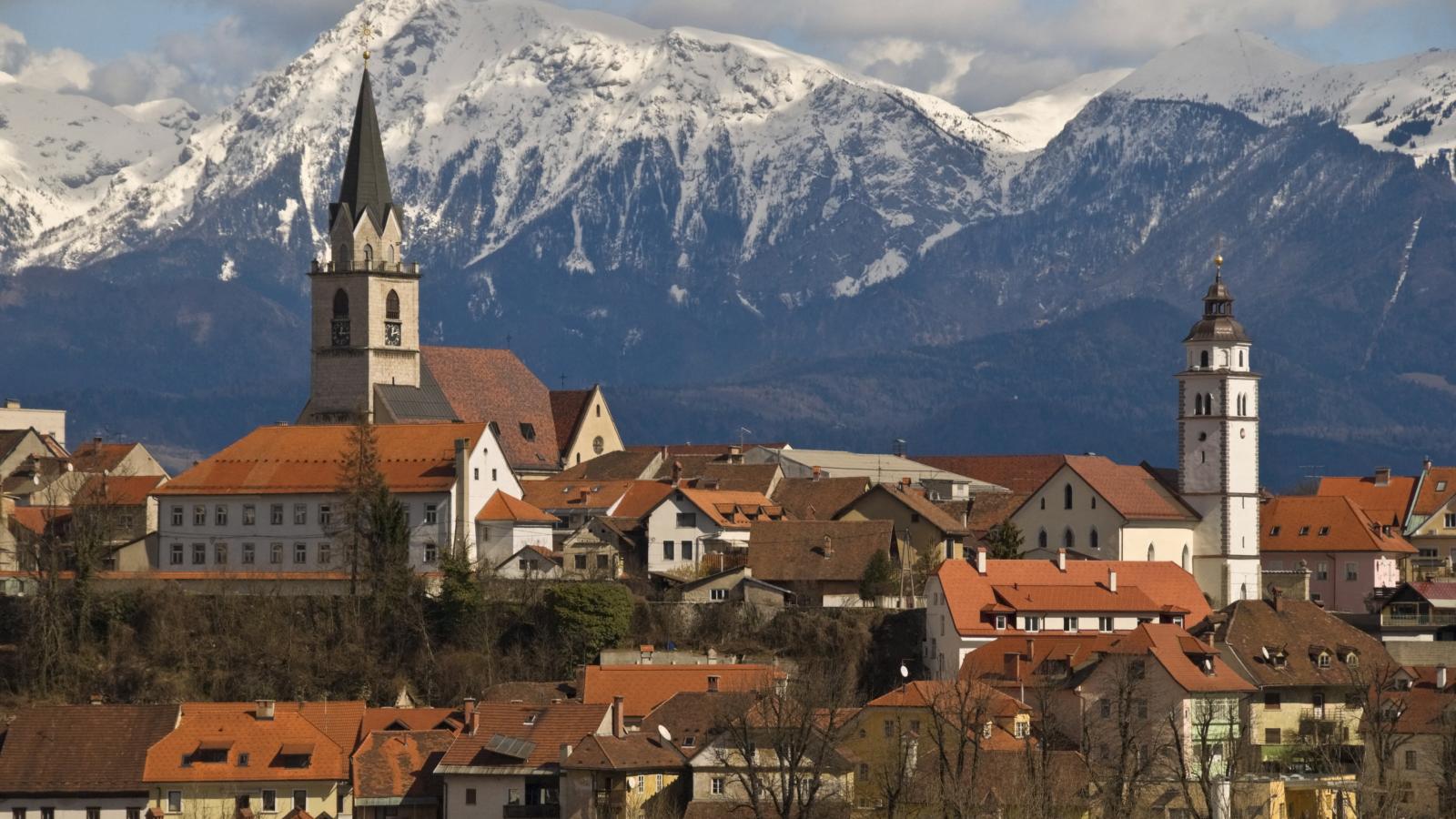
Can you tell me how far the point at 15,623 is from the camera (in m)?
108

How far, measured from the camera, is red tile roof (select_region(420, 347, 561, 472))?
142 metres

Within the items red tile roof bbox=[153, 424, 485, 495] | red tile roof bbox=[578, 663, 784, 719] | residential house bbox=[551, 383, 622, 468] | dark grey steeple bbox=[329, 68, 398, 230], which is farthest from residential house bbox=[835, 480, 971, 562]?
dark grey steeple bbox=[329, 68, 398, 230]

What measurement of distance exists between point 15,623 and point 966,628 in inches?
1216

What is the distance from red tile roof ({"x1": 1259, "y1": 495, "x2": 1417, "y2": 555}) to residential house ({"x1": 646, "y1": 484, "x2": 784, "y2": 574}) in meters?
24.9

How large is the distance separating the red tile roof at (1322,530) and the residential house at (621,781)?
4869 centimetres

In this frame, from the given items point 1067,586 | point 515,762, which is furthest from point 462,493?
point 515,762

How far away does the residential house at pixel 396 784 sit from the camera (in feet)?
305

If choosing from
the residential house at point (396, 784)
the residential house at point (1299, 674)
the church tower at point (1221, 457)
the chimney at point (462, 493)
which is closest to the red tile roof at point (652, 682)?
the residential house at point (396, 784)

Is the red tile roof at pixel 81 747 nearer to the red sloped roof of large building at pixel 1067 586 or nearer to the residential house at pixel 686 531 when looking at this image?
the residential house at pixel 686 531

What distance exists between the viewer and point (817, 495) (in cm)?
12888

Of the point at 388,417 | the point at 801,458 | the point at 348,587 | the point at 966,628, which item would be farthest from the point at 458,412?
the point at 966,628

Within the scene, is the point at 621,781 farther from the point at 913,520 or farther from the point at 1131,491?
the point at 1131,491

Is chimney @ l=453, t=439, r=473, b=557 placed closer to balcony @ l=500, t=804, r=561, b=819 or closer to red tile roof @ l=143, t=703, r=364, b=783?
red tile roof @ l=143, t=703, r=364, b=783

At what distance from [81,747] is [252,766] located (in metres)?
5.40
